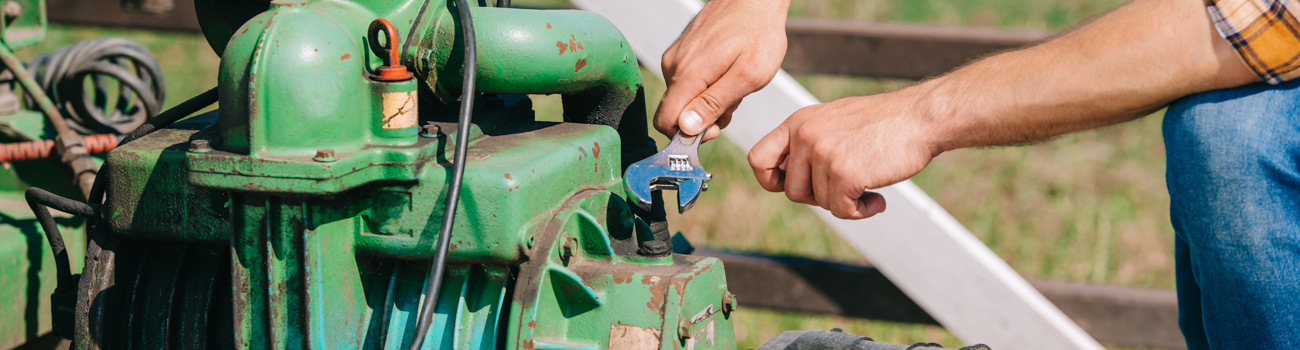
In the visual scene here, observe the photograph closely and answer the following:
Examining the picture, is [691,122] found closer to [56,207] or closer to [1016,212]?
[56,207]

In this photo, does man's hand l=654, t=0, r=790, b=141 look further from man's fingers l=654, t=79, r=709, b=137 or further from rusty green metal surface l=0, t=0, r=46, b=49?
rusty green metal surface l=0, t=0, r=46, b=49

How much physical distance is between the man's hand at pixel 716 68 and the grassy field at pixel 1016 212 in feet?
3.69

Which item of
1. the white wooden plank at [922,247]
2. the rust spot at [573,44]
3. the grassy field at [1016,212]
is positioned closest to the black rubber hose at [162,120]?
the rust spot at [573,44]

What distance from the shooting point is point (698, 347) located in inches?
37.3

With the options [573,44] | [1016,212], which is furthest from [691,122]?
[1016,212]

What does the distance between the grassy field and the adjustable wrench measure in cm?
114

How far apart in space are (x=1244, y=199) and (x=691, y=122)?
1.74 ft

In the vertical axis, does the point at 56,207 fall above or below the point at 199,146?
below

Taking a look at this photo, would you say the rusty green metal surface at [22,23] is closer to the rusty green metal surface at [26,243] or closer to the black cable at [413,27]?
the rusty green metal surface at [26,243]

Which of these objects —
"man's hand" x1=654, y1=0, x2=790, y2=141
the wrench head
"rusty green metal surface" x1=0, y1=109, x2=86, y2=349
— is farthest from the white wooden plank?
"rusty green metal surface" x1=0, y1=109, x2=86, y2=349

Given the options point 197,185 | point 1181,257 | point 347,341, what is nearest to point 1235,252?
point 1181,257

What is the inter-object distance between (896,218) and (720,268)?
26.8 inches

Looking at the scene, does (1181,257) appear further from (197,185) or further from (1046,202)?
(1046,202)

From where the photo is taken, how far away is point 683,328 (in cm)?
91
